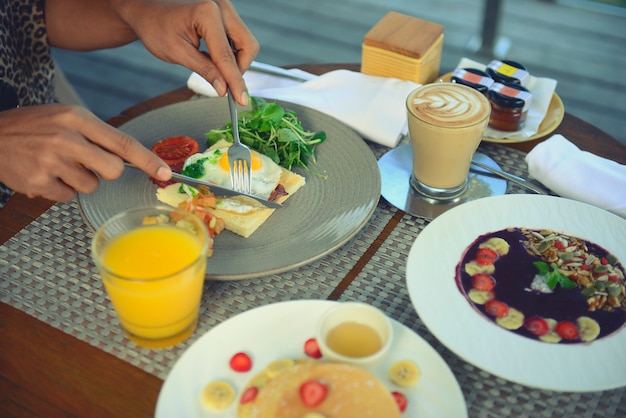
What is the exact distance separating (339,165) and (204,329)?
59 cm

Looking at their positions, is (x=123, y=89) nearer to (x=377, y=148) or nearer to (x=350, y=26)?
(x=350, y=26)

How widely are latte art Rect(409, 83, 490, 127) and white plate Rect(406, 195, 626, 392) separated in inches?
7.9

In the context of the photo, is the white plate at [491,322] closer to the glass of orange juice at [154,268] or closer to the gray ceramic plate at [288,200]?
the gray ceramic plate at [288,200]

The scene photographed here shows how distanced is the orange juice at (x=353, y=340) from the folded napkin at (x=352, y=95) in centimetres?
76

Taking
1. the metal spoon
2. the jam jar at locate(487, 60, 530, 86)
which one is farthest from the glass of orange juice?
the jam jar at locate(487, 60, 530, 86)

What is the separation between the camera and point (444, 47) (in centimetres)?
427

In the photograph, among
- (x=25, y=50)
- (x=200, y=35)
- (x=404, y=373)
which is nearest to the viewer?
(x=404, y=373)

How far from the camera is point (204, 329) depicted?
132 centimetres

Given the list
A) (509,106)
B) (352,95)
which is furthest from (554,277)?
(352,95)

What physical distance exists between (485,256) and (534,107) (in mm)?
738

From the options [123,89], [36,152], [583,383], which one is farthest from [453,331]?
[123,89]

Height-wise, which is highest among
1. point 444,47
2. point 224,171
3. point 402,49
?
point 402,49

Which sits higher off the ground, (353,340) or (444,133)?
(444,133)

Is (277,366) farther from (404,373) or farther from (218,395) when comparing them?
(404,373)
